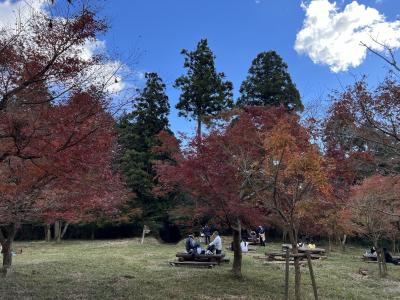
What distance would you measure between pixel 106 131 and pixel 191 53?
23268mm

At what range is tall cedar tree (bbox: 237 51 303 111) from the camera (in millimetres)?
27938

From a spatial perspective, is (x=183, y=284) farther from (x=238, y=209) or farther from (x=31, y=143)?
(x=31, y=143)

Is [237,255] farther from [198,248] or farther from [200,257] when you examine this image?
[198,248]

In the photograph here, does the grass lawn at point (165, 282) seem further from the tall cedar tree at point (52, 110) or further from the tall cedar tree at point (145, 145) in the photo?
the tall cedar tree at point (145, 145)

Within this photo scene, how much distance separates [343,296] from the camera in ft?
33.7

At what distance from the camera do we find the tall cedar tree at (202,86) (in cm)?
2814

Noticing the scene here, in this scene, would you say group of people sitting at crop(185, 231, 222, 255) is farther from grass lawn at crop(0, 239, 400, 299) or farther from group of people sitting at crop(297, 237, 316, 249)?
group of people sitting at crop(297, 237, 316, 249)

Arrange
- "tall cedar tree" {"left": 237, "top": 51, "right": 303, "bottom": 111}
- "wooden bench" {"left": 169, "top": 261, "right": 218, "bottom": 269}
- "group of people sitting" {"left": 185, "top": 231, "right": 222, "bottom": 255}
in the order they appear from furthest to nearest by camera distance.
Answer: "tall cedar tree" {"left": 237, "top": 51, "right": 303, "bottom": 111}
"group of people sitting" {"left": 185, "top": 231, "right": 222, "bottom": 255}
"wooden bench" {"left": 169, "top": 261, "right": 218, "bottom": 269}

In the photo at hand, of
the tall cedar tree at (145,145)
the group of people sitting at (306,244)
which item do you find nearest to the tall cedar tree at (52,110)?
the group of people sitting at (306,244)

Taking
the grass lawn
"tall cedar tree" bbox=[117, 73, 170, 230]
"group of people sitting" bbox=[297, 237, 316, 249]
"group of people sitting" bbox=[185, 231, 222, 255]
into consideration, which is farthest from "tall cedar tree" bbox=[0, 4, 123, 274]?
"tall cedar tree" bbox=[117, 73, 170, 230]

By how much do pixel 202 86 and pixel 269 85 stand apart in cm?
451

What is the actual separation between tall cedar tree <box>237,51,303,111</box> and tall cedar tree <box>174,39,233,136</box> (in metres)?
1.40

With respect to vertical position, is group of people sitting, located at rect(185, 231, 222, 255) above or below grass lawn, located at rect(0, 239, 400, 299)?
above

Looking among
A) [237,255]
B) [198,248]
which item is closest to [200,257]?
[198,248]
